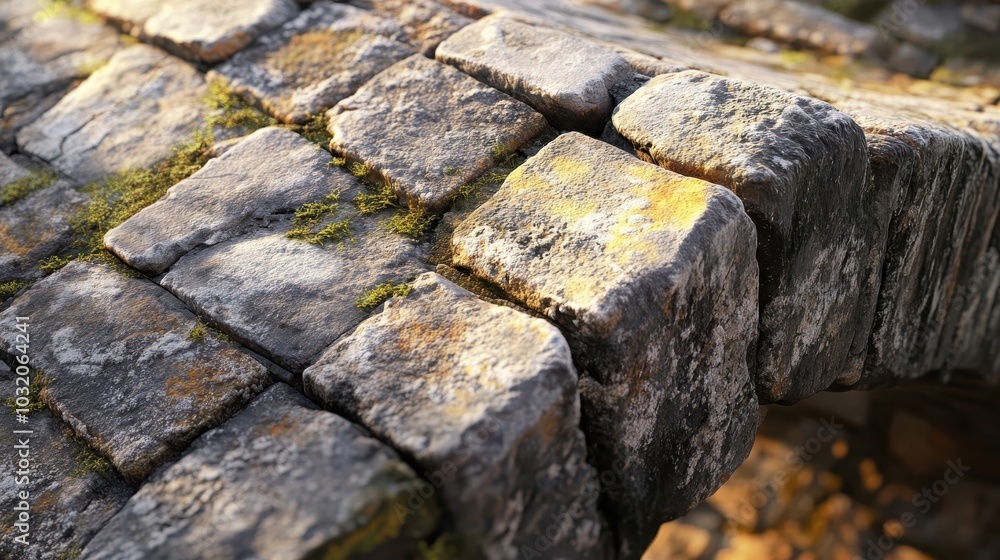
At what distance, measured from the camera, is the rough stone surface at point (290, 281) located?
1563 mm

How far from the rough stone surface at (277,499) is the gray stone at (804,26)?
3.24 m

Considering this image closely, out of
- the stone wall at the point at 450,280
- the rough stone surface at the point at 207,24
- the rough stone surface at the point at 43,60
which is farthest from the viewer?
the rough stone surface at the point at 43,60

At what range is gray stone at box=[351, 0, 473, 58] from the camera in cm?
235

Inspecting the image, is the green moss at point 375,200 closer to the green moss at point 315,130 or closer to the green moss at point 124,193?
the green moss at point 315,130

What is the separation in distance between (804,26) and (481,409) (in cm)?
326

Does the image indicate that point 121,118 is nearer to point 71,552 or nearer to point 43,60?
point 43,60

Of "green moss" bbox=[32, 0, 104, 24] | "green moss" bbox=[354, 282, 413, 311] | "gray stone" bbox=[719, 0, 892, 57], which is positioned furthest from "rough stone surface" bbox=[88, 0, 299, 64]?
"gray stone" bbox=[719, 0, 892, 57]

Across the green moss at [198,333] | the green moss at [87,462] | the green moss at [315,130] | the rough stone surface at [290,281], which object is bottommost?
the green moss at [87,462]

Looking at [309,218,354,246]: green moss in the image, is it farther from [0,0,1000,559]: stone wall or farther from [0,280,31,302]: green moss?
[0,280,31,302]: green moss

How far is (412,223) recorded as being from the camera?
5.85 feet

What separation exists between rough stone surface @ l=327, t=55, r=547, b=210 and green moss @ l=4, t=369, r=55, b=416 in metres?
0.92

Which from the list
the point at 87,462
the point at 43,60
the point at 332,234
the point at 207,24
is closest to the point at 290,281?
the point at 332,234

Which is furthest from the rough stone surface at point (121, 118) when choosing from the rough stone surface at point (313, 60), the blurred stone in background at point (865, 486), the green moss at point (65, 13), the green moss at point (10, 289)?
the blurred stone in background at point (865, 486)

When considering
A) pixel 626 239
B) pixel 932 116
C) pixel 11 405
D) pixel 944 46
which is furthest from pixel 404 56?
pixel 944 46
